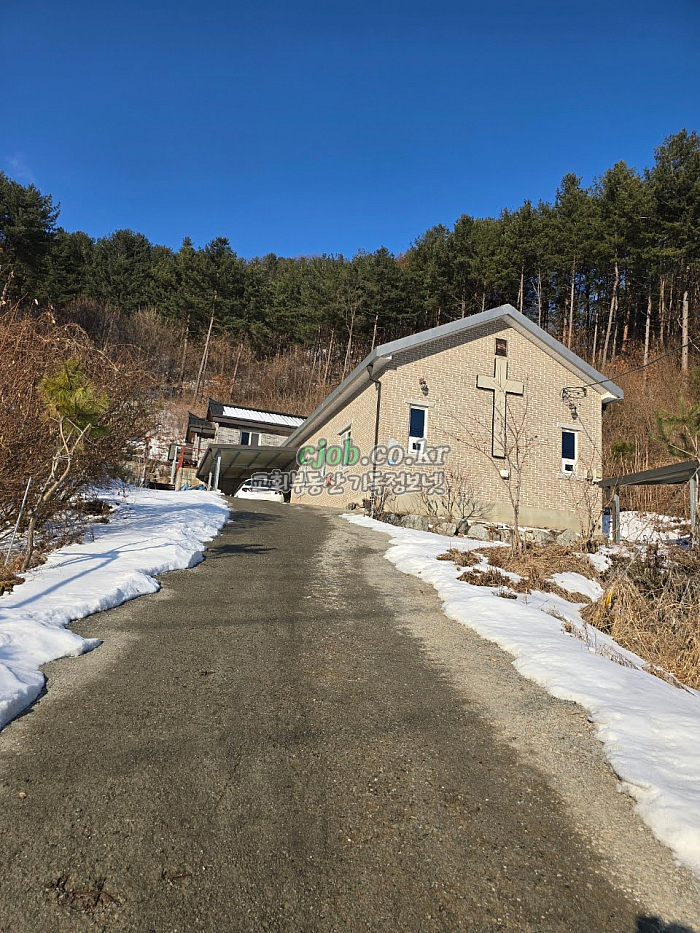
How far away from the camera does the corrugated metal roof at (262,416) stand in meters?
34.9

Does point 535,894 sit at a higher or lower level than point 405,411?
lower

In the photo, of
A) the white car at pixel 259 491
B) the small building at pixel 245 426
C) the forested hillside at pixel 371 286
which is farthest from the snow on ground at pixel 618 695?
the small building at pixel 245 426

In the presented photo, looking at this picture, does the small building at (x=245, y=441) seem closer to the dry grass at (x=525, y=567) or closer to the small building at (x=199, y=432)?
the small building at (x=199, y=432)

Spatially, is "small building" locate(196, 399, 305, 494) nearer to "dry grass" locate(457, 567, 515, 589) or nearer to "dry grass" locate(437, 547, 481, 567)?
"dry grass" locate(437, 547, 481, 567)

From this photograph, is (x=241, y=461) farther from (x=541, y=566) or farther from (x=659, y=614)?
(x=659, y=614)

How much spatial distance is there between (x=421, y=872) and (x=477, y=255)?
3670 cm

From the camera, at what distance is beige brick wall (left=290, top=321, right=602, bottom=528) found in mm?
16938

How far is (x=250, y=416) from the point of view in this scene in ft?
117

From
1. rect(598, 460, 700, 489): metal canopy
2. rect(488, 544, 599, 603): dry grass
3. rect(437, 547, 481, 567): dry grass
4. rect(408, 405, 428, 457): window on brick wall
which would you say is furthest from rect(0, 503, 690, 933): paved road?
rect(598, 460, 700, 489): metal canopy

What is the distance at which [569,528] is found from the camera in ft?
59.1

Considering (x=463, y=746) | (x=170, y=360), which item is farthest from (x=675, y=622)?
(x=170, y=360)

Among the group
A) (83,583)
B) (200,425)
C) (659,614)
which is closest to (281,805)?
(83,583)

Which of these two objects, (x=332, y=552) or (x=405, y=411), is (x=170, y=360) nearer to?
(x=405, y=411)

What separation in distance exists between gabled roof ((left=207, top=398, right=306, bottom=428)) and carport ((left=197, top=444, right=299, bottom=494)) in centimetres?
451
